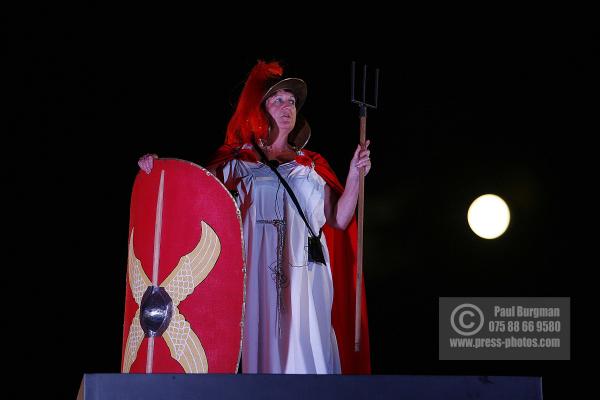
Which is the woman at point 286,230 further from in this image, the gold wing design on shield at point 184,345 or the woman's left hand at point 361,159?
the gold wing design on shield at point 184,345

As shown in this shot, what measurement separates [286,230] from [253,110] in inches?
20.6

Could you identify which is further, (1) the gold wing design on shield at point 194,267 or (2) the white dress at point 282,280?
(2) the white dress at point 282,280

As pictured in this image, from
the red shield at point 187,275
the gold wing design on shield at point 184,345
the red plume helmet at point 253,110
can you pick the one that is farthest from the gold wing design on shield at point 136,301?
the red plume helmet at point 253,110

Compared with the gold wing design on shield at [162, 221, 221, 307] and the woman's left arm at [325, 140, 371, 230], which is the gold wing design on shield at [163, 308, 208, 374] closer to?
the gold wing design on shield at [162, 221, 221, 307]

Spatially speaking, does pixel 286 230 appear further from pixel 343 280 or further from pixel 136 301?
pixel 136 301

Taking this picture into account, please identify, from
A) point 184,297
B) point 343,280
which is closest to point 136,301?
point 184,297

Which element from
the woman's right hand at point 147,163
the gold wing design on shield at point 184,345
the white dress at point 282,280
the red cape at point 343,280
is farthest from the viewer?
the red cape at point 343,280

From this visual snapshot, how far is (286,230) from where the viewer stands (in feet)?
12.5

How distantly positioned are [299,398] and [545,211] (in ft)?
9.98

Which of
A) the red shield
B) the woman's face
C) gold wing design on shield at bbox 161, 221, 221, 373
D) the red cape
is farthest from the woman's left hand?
gold wing design on shield at bbox 161, 221, 221, 373

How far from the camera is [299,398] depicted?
2.23 m

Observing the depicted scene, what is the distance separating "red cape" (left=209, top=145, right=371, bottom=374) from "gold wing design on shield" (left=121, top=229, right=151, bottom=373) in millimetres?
555

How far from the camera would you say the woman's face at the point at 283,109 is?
3.98 meters

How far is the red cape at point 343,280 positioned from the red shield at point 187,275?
40 cm
